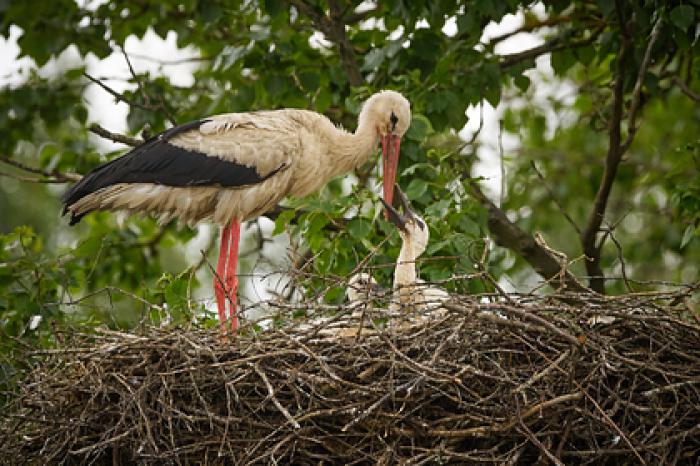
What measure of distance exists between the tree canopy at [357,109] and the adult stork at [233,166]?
235 mm

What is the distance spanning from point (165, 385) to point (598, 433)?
6.68 ft

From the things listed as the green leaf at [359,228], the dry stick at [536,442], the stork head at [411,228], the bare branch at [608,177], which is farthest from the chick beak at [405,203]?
the dry stick at [536,442]

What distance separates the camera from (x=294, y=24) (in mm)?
10008

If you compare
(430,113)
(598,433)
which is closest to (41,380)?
(598,433)

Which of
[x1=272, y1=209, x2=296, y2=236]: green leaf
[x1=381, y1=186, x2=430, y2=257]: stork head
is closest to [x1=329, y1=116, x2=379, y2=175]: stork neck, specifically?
[x1=272, y1=209, x2=296, y2=236]: green leaf

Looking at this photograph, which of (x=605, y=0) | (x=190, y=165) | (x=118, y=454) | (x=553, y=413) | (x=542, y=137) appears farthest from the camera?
(x=542, y=137)

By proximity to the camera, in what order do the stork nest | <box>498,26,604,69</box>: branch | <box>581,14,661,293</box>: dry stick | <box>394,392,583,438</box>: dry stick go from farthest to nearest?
<box>498,26,604,69</box>: branch
<box>581,14,661,293</box>: dry stick
the stork nest
<box>394,392,583,438</box>: dry stick

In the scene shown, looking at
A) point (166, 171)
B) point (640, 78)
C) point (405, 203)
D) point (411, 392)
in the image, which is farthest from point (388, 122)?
point (411, 392)

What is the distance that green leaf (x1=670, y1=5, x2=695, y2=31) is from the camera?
842 cm

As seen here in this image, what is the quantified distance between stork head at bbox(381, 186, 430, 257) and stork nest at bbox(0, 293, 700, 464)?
146 cm

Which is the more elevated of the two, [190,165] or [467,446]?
[190,165]

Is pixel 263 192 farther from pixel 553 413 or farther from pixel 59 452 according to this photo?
pixel 553 413

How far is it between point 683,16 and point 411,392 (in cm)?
388

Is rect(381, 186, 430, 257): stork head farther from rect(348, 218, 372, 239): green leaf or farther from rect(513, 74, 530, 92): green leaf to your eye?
rect(513, 74, 530, 92): green leaf
